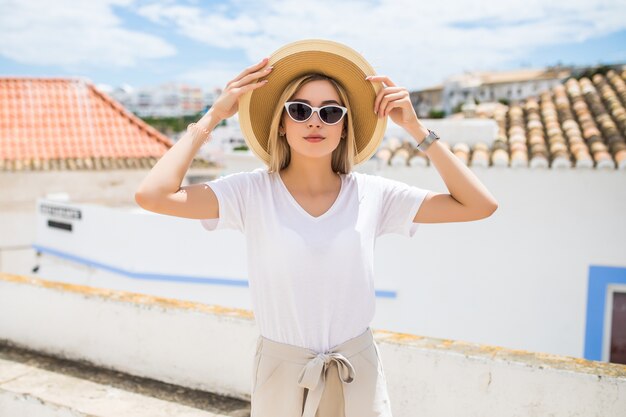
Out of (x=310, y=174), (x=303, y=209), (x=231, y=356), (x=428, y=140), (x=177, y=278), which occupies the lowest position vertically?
(x=177, y=278)

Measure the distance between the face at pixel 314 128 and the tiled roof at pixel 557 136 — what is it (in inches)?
186

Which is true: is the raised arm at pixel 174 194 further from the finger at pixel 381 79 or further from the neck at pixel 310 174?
the finger at pixel 381 79

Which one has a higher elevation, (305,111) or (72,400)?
(305,111)

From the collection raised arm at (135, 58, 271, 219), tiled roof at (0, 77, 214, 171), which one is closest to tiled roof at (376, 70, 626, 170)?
raised arm at (135, 58, 271, 219)

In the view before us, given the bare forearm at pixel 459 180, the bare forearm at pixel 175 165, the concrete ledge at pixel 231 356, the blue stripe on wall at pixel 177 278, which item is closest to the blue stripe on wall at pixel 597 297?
the blue stripe on wall at pixel 177 278

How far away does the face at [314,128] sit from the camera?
1720 mm

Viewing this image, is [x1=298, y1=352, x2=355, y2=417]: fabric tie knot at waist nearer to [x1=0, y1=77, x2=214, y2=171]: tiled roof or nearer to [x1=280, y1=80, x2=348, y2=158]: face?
[x1=280, y1=80, x2=348, y2=158]: face

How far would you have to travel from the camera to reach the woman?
1628mm

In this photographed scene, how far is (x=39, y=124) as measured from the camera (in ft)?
45.1

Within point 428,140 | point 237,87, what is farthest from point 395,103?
point 237,87

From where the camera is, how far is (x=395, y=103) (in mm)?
1780

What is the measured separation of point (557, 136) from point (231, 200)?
20.8 feet

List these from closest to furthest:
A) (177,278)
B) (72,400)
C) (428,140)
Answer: (428,140)
(72,400)
(177,278)

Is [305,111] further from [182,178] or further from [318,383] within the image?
[318,383]
